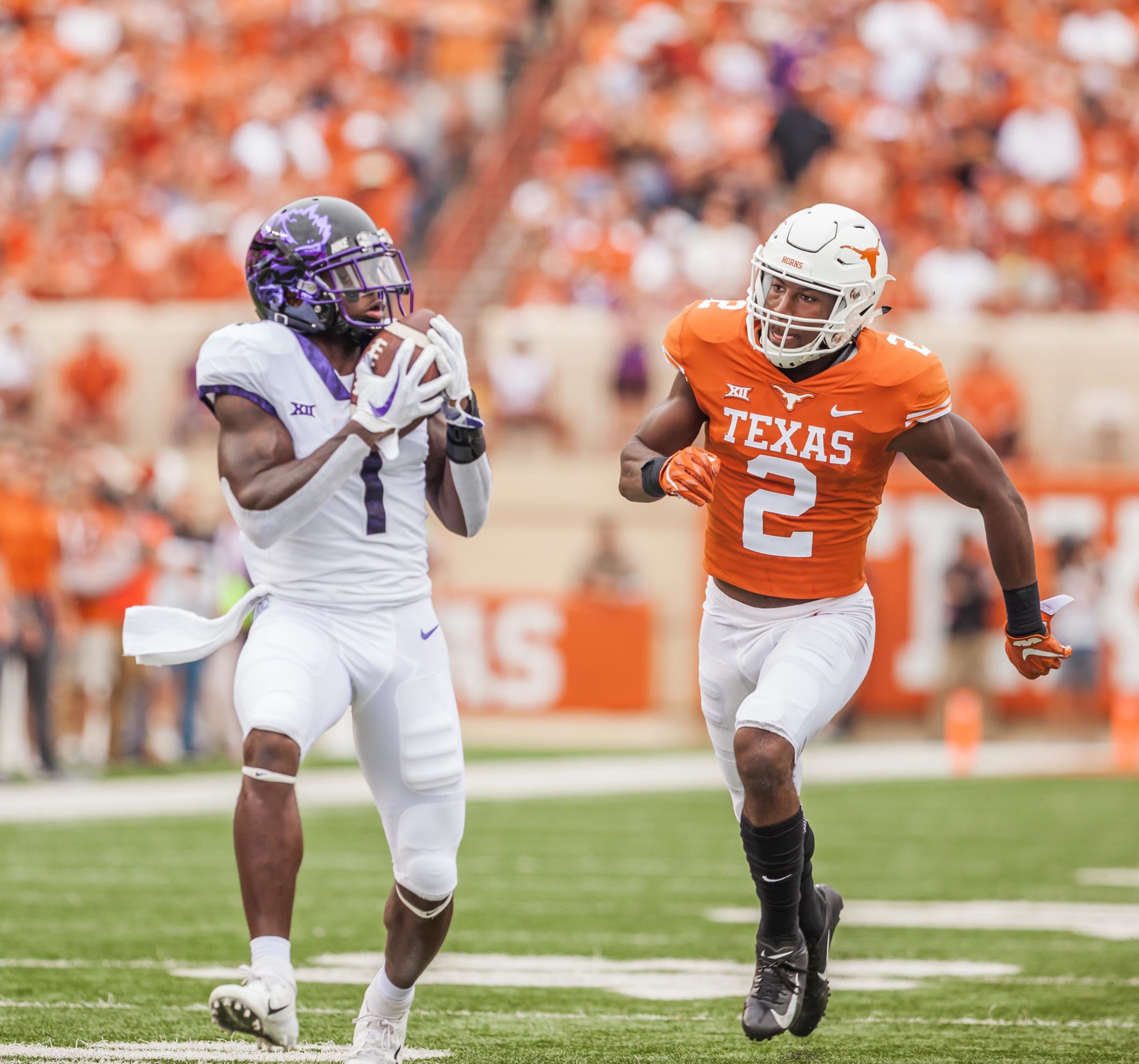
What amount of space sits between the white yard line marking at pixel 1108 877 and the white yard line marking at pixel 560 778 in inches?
94.9

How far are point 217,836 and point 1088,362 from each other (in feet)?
27.2

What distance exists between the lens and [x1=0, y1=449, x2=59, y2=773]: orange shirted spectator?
430 inches

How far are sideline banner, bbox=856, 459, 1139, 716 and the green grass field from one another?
314 centimetres

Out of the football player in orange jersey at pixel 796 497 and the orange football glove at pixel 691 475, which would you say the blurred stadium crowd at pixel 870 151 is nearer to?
the football player in orange jersey at pixel 796 497

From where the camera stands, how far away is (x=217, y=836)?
8961 mm

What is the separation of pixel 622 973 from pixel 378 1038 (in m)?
1.58

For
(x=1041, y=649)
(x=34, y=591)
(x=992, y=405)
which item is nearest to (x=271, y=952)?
(x=1041, y=649)

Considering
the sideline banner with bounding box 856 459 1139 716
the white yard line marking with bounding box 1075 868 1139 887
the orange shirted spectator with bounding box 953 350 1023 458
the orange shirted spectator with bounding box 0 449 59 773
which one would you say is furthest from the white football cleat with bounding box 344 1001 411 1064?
the orange shirted spectator with bounding box 953 350 1023 458

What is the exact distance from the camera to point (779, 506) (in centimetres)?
489

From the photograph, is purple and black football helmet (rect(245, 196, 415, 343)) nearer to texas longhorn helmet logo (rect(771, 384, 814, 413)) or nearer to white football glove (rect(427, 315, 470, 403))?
white football glove (rect(427, 315, 470, 403))

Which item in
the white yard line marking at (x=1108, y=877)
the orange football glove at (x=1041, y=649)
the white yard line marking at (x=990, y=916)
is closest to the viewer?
the orange football glove at (x=1041, y=649)

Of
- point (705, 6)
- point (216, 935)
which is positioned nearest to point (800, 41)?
point (705, 6)

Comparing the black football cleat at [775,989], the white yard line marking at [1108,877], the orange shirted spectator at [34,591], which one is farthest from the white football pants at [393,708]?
the orange shirted spectator at [34,591]

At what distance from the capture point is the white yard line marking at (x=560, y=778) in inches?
399
